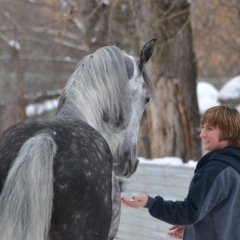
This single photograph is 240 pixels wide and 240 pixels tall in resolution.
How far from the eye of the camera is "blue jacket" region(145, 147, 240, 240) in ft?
10.5

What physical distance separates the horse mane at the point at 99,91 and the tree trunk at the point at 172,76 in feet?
17.5

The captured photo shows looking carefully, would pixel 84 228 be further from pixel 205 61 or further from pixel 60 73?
pixel 205 61

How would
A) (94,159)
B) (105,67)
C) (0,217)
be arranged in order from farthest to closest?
(105,67) → (94,159) → (0,217)

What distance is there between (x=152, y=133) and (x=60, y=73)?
545 inches

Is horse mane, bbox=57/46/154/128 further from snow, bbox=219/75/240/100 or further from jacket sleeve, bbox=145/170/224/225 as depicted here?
snow, bbox=219/75/240/100

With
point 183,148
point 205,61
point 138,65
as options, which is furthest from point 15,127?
point 205,61

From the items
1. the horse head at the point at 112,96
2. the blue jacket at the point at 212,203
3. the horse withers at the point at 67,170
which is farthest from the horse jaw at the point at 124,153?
the blue jacket at the point at 212,203

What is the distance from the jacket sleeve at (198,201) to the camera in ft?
10.4

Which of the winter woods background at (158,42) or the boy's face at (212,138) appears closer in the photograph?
the boy's face at (212,138)

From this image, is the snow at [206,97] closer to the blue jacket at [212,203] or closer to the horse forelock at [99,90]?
the horse forelock at [99,90]

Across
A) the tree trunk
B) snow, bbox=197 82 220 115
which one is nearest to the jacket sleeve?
the tree trunk

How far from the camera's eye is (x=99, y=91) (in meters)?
3.60

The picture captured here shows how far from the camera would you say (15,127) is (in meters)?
3.15

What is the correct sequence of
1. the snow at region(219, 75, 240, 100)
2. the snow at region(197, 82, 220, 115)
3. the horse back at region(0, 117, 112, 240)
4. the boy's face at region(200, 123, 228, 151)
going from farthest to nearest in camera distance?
the snow at region(219, 75, 240, 100) < the snow at region(197, 82, 220, 115) < the boy's face at region(200, 123, 228, 151) < the horse back at region(0, 117, 112, 240)
